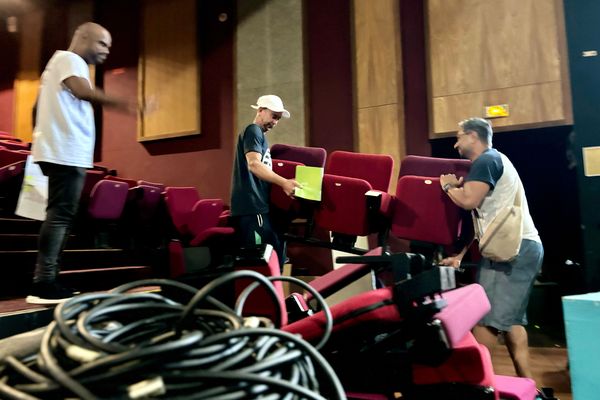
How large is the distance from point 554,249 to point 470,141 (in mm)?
1466

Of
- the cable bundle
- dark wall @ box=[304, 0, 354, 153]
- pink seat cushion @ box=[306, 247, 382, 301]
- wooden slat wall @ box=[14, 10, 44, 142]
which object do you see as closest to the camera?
the cable bundle

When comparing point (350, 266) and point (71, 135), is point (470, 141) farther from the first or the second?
point (71, 135)

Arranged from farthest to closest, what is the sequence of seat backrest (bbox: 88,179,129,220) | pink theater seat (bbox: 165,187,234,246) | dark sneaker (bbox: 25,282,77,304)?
pink theater seat (bbox: 165,187,234,246) → seat backrest (bbox: 88,179,129,220) → dark sneaker (bbox: 25,282,77,304)

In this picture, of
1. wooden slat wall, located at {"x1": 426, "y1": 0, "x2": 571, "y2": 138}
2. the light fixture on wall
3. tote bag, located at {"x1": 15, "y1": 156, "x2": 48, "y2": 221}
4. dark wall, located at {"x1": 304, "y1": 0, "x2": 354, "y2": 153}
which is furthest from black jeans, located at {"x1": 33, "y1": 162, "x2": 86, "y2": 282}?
the light fixture on wall

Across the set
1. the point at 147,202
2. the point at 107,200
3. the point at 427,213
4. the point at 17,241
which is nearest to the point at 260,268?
the point at 427,213

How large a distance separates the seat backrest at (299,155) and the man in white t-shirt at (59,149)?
2.30ft

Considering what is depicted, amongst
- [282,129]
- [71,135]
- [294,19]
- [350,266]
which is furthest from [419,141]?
[71,135]

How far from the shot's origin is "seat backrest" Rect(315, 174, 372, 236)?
1.46 m

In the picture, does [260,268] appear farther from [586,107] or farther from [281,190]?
[586,107]

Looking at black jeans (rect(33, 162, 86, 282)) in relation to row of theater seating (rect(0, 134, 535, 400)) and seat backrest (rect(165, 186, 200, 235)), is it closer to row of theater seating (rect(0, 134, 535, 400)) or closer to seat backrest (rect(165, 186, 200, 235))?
row of theater seating (rect(0, 134, 535, 400))

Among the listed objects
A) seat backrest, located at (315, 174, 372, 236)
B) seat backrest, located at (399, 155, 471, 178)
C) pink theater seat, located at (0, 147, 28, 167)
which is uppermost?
pink theater seat, located at (0, 147, 28, 167)

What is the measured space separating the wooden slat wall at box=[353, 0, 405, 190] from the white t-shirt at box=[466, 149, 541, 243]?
122 centimetres

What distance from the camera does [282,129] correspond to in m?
2.90

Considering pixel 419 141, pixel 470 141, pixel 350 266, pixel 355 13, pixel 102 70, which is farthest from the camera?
pixel 102 70
